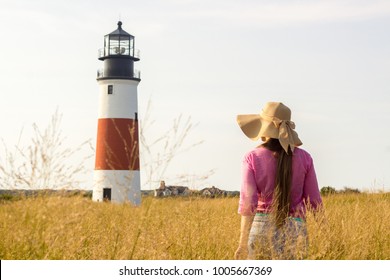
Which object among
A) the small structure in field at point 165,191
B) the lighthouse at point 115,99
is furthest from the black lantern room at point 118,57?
the small structure in field at point 165,191

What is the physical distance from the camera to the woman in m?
3.97

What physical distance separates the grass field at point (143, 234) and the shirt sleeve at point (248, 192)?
54 centimetres

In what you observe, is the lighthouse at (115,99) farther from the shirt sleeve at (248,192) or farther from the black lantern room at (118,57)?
the shirt sleeve at (248,192)

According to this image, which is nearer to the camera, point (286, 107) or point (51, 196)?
point (51, 196)

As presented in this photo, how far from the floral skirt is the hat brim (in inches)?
23.3

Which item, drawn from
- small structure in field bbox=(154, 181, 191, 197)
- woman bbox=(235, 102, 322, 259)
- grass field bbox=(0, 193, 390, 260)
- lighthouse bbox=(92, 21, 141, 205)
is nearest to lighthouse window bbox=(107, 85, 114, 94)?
lighthouse bbox=(92, 21, 141, 205)

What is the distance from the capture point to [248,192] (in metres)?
3.98

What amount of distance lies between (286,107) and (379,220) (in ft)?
7.97

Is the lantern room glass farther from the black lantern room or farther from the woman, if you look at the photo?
the woman

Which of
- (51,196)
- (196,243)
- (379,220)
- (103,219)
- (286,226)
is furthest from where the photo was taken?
(103,219)

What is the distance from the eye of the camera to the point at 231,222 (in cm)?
627

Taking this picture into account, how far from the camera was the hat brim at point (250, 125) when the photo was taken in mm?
4320
